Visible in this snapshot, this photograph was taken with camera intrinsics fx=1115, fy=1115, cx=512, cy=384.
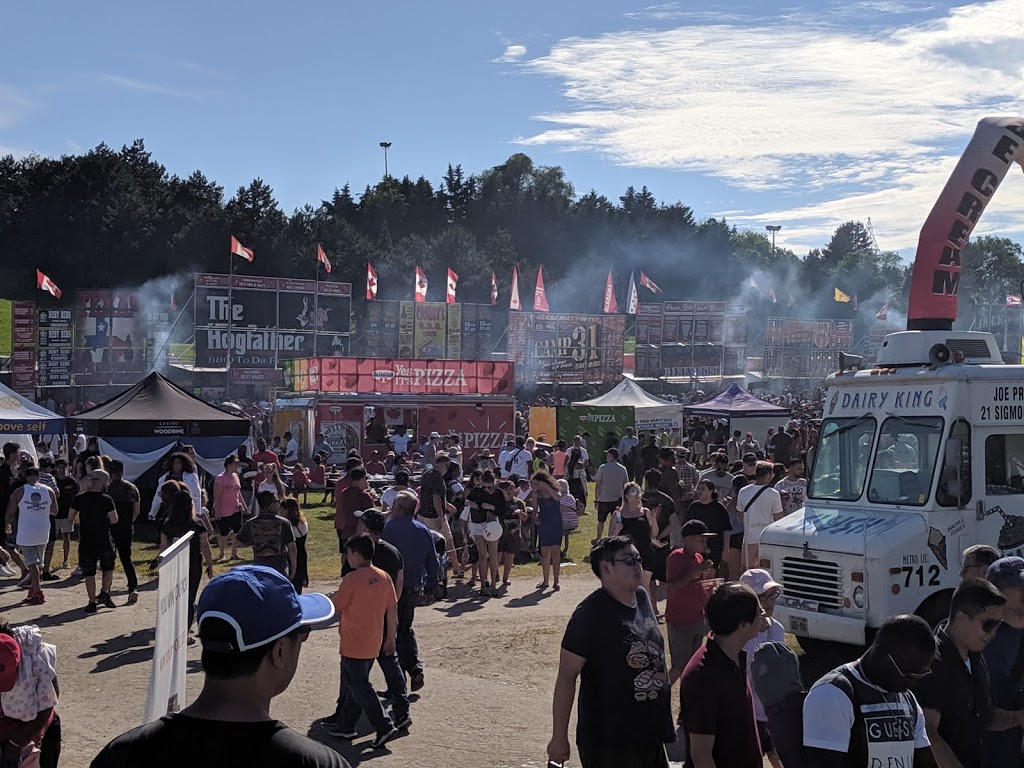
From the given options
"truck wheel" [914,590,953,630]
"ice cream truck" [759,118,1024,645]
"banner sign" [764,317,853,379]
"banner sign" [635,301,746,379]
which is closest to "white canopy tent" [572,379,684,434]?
"ice cream truck" [759,118,1024,645]

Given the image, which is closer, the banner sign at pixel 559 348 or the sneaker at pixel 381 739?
the sneaker at pixel 381 739

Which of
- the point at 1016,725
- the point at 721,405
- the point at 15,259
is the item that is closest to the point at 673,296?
the point at 15,259

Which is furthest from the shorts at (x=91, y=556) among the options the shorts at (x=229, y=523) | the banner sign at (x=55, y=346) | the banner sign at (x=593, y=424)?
the banner sign at (x=55, y=346)

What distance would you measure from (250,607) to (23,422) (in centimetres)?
2174

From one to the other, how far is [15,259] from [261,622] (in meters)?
84.8

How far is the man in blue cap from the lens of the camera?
2.46 meters

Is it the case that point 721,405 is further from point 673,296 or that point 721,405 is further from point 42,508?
point 673,296

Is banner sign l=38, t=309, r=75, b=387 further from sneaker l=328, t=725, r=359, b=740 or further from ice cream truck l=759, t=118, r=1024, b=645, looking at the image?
ice cream truck l=759, t=118, r=1024, b=645

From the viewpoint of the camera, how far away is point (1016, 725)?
525cm

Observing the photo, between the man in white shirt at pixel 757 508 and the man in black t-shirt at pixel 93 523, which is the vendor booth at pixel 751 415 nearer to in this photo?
the man in white shirt at pixel 757 508

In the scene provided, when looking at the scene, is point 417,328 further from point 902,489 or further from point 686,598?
point 686,598

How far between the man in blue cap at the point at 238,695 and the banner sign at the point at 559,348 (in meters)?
50.1

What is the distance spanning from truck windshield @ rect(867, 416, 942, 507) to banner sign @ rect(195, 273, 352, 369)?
3500cm

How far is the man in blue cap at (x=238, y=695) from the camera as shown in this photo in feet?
8.09
